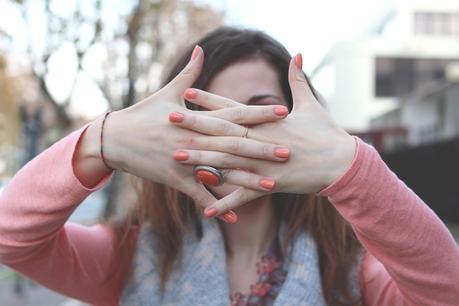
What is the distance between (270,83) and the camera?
1.54m

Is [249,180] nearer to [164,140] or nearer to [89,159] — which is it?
[164,140]

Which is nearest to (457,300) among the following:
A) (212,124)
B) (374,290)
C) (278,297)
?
(374,290)

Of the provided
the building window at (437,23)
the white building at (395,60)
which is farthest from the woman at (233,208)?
the building window at (437,23)

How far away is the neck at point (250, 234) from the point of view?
1.61 meters

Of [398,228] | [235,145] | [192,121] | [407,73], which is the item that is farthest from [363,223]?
[407,73]

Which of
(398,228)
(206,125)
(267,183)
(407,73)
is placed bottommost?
(407,73)

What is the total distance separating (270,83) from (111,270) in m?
0.68

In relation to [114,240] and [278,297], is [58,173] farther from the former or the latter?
[278,297]

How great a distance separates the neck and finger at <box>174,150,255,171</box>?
44 centimetres

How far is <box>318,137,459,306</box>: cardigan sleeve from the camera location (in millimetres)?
1128

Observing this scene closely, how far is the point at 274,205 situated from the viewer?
5.55 feet

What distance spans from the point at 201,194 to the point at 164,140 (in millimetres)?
141

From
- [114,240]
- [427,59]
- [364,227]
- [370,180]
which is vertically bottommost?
[427,59]

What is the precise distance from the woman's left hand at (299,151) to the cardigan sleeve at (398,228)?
0.03 metres
